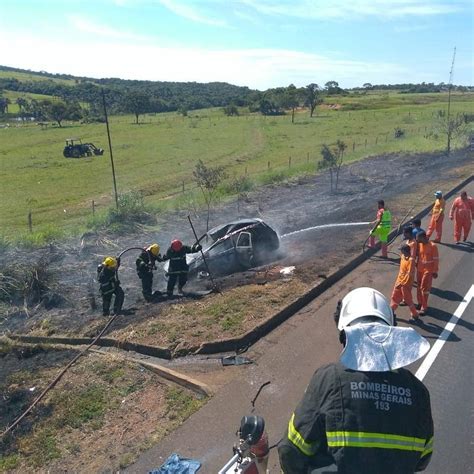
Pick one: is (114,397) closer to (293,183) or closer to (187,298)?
(187,298)

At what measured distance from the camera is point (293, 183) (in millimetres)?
24609

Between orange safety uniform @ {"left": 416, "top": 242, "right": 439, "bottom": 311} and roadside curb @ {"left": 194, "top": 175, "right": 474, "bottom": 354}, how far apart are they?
2051mm

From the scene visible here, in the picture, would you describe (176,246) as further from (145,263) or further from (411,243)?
(411,243)

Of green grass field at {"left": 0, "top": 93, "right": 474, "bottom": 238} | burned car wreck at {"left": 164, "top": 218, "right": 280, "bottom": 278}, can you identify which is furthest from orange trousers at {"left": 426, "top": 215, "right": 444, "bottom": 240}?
green grass field at {"left": 0, "top": 93, "right": 474, "bottom": 238}

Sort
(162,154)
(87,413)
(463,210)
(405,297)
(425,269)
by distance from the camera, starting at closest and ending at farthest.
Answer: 1. (87,413)
2. (405,297)
3. (425,269)
4. (463,210)
5. (162,154)

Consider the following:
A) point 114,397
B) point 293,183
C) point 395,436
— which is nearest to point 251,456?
point 395,436

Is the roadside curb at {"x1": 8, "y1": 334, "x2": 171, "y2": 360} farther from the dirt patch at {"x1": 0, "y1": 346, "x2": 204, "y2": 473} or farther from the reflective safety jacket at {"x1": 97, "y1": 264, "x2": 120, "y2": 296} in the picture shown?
the reflective safety jacket at {"x1": 97, "y1": 264, "x2": 120, "y2": 296}

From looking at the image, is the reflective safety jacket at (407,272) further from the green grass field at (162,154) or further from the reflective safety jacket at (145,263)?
the green grass field at (162,154)

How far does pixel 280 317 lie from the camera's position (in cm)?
916

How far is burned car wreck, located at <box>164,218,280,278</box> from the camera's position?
12.5 meters

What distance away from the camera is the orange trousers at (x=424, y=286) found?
9148 millimetres

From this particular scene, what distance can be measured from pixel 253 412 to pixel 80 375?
2.74 m

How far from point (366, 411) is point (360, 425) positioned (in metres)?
0.07

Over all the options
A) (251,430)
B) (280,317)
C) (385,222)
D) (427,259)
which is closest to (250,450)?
(251,430)
